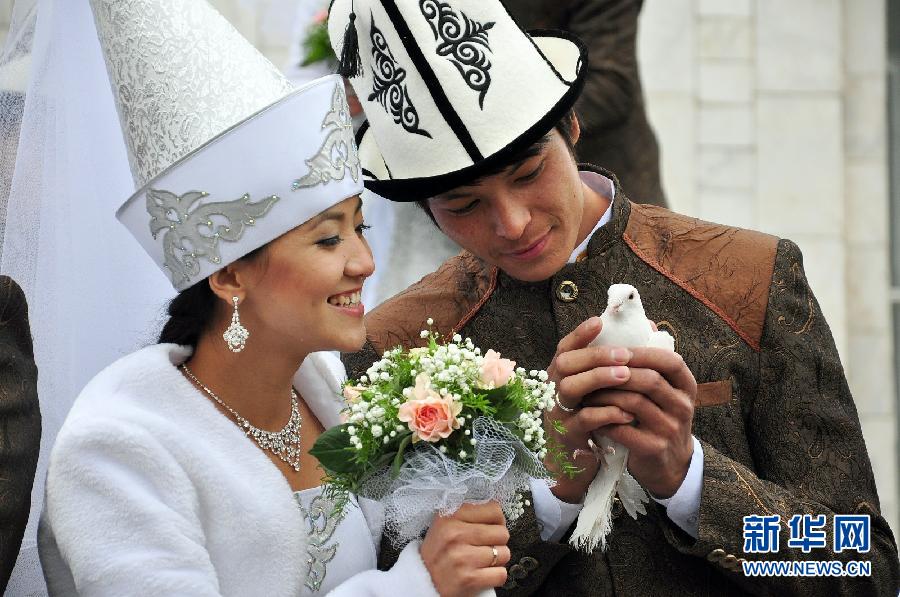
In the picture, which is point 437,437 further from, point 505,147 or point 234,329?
point 505,147

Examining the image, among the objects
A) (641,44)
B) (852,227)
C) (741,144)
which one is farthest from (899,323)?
(641,44)

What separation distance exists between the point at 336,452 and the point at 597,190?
4.06 ft

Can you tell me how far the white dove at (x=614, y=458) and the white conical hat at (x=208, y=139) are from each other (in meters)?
0.65

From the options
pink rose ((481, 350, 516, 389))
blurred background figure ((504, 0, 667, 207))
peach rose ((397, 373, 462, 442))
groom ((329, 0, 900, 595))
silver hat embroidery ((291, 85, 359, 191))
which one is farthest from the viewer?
blurred background figure ((504, 0, 667, 207))

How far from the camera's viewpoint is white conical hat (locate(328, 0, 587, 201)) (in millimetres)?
→ 3818

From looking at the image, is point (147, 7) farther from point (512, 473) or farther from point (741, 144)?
point (741, 144)

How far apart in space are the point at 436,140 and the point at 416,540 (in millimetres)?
962

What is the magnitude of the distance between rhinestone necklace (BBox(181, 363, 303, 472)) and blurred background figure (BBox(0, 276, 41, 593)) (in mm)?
373

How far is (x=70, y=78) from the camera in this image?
12.9ft

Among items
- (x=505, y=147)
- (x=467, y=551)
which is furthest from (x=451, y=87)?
(x=467, y=551)

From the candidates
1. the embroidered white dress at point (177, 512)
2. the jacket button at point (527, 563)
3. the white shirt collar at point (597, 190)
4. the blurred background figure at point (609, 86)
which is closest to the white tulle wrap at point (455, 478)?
the embroidered white dress at point (177, 512)

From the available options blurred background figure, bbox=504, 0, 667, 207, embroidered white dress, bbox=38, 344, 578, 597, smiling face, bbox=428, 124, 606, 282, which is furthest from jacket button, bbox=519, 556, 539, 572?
blurred background figure, bbox=504, 0, 667, 207

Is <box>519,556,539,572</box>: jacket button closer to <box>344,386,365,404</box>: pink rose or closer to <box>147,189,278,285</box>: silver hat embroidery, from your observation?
<box>344,386,365,404</box>: pink rose

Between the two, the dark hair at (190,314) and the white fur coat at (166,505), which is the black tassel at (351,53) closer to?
the dark hair at (190,314)
